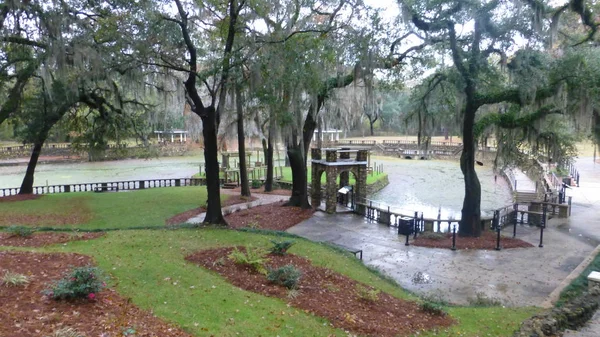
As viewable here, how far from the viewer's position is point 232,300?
267 inches

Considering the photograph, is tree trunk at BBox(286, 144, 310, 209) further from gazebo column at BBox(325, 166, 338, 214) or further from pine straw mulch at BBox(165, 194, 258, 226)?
pine straw mulch at BBox(165, 194, 258, 226)

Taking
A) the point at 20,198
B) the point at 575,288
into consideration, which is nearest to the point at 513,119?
the point at 575,288

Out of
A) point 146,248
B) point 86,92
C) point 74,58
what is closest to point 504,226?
point 146,248

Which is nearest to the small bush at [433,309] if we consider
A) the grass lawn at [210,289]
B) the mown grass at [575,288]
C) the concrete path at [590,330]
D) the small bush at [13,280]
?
the grass lawn at [210,289]

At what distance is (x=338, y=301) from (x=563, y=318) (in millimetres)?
4567

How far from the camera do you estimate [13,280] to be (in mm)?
6047

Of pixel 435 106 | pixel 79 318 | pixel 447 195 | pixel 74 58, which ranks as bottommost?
pixel 447 195

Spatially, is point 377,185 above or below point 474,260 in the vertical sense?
below

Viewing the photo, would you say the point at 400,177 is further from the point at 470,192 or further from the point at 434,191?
the point at 470,192

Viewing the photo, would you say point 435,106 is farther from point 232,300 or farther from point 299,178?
point 232,300

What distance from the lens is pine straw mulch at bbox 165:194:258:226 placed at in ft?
54.5

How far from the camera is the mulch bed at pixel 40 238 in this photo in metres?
10.0

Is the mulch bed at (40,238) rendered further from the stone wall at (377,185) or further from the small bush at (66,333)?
the stone wall at (377,185)

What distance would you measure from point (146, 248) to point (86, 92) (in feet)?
44.7
